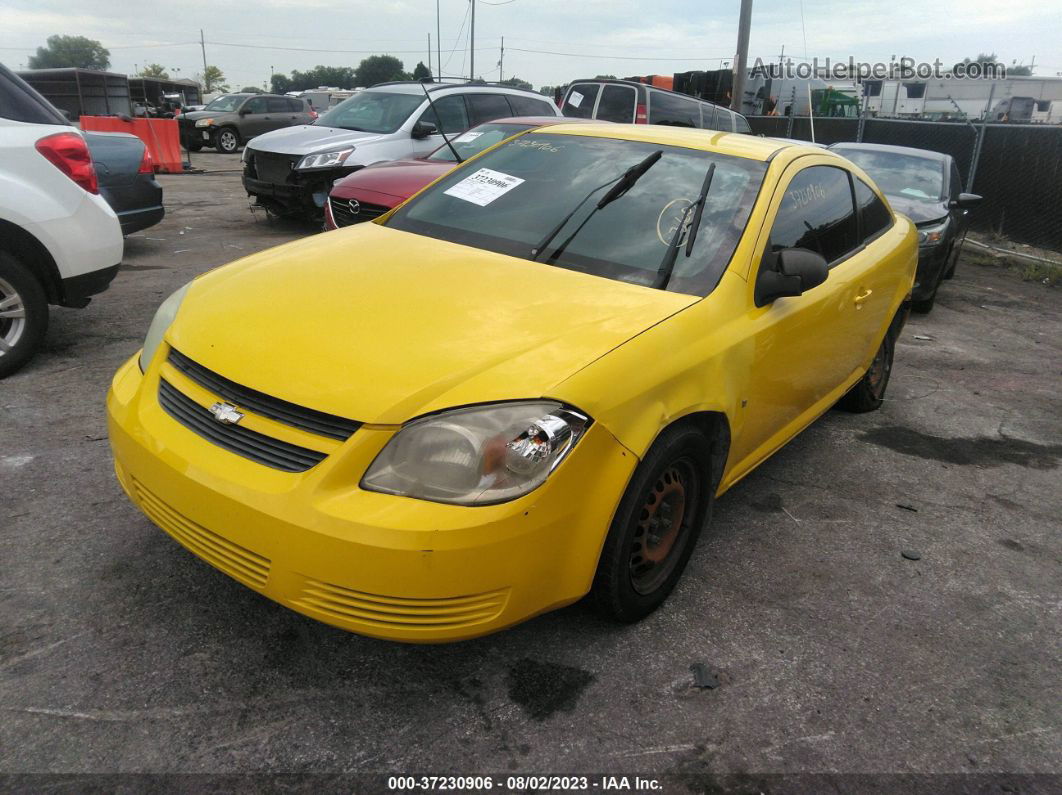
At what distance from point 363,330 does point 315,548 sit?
697 millimetres

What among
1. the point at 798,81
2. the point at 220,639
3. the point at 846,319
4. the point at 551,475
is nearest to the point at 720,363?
the point at 551,475

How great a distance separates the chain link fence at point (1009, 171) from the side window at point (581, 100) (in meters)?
5.93

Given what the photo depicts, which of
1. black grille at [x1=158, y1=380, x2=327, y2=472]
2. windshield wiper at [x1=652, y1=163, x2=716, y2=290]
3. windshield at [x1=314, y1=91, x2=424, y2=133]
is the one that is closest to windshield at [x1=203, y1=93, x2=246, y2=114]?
windshield at [x1=314, y1=91, x2=424, y2=133]

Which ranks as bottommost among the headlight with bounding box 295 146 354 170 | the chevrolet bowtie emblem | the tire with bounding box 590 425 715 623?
the tire with bounding box 590 425 715 623

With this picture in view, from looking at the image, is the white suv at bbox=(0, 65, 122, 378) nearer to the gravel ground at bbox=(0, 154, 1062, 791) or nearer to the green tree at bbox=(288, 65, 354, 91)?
the gravel ground at bbox=(0, 154, 1062, 791)

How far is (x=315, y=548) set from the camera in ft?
6.77

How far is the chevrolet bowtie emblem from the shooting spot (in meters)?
2.29

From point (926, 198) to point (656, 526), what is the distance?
7.21 m

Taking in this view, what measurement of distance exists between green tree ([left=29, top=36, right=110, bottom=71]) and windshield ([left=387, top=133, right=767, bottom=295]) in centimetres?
15074

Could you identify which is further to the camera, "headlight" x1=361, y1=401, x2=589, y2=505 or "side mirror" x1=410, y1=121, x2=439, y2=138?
"side mirror" x1=410, y1=121, x2=439, y2=138

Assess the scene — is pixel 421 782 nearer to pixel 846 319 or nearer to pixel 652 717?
pixel 652 717

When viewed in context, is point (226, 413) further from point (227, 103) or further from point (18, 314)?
point (227, 103)

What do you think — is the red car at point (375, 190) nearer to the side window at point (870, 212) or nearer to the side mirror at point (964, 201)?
the side window at point (870, 212)

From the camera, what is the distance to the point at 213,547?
7.47 ft
